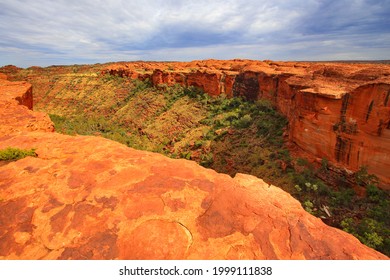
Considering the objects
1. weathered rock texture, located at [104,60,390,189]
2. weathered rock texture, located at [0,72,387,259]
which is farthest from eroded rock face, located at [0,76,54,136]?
weathered rock texture, located at [104,60,390,189]

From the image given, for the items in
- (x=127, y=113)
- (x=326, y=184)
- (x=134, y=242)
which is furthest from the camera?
(x=127, y=113)

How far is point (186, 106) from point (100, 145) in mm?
27691

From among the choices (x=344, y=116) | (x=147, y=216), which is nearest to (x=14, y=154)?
(x=147, y=216)

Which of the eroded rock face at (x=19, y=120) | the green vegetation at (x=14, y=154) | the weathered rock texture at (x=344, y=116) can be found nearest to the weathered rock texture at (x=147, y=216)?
the green vegetation at (x=14, y=154)

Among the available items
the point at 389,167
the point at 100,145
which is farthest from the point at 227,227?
the point at 389,167

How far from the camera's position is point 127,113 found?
125 ft

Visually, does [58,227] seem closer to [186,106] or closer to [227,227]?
[227,227]

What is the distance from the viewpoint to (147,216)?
3.42m

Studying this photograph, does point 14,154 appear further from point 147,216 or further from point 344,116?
point 344,116

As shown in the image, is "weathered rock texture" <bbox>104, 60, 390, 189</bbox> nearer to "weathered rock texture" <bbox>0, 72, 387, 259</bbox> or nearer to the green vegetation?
"weathered rock texture" <bbox>0, 72, 387, 259</bbox>

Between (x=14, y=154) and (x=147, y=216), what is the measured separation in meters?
3.72

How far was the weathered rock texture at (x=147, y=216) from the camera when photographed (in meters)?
3.01

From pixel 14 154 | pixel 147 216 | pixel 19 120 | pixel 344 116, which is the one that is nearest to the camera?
pixel 147 216

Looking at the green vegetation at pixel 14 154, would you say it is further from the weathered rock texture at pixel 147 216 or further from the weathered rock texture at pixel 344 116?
the weathered rock texture at pixel 344 116
